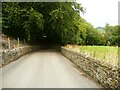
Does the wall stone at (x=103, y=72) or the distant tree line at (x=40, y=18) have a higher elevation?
the distant tree line at (x=40, y=18)

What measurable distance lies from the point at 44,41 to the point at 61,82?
32.8 m

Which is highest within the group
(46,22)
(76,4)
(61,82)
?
(76,4)

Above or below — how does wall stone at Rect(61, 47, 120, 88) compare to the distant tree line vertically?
below

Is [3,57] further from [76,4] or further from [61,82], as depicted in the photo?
[76,4]

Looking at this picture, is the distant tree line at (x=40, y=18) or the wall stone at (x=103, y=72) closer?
the wall stone at (x=103, y=72)

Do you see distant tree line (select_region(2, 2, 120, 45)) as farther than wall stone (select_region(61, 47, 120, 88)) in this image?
Yes

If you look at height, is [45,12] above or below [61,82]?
above

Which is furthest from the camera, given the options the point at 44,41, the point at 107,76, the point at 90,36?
the point at 90,36

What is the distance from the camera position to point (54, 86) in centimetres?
1122

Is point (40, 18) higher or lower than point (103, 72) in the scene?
higher

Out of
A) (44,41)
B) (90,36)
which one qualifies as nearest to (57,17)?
(44,41)

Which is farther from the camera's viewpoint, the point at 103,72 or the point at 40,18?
the point at 40,18

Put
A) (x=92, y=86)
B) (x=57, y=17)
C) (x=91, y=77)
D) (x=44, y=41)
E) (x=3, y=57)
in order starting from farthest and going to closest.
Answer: (x=44, y=41) → (x=57, y=17) → (x=3, y=57) → (x=91, y=77) → (x=92, y=86)

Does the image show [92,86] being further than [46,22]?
No
